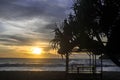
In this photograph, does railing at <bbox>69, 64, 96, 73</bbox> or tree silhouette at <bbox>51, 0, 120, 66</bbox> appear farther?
railing at <bbox>69, 64, 96, 73</bbox>

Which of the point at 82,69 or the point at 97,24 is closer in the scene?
the point at 97,24

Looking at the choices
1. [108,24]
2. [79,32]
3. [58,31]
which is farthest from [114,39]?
[58,31]

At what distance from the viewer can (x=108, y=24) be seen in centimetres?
2289

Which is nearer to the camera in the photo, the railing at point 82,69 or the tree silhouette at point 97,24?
the tree silhouette at point 97,24

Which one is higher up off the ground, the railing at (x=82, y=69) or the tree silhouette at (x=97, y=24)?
the tree silhouette at (x=97, y=24)

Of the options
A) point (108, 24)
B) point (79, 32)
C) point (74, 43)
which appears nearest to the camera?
point (108, 24)

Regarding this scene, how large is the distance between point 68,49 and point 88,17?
5.07 m

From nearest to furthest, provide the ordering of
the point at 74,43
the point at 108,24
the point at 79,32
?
the point at 108,24 → the point at 79,32 → the point at 74,43

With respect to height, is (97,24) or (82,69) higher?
(97,24)

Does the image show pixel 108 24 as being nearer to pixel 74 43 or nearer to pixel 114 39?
pixel 114 39

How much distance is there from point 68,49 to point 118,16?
5.79m

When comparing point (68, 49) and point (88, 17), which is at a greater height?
point (88, 17)

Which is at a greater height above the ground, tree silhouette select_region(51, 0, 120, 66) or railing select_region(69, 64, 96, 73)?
tree silhouette select_region(51, 0, 120, 66)

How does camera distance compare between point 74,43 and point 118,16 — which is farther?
point 74,43
